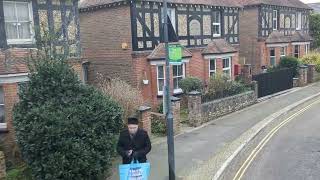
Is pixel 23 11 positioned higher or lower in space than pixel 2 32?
higher

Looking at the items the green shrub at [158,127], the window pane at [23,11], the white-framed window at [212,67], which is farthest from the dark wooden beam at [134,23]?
the white-framed window at [212,67]

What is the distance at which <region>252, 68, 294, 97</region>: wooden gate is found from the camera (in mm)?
24172

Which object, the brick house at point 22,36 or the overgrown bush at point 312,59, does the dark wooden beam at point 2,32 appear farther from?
the overgrown bush at point 312,59

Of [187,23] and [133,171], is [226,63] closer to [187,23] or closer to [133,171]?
→ [187,23]

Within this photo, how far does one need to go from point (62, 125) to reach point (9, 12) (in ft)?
22.6

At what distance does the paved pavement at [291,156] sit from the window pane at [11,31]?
364 inches

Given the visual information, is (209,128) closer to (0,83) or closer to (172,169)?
(172,169)

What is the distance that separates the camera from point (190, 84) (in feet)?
68.0

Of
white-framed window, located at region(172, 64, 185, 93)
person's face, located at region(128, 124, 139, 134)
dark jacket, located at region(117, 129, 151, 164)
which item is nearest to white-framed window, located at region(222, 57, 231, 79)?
white-framed window, located at region(172, 64, 185, 93)

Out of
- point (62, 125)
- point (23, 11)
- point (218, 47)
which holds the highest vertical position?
point (23, 11)

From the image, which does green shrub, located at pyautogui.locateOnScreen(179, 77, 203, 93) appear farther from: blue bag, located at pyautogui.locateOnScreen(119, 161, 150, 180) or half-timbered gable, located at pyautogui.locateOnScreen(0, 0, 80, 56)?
blue bag, located at pyautogui.locateOnScreen(119, 161, 150, 180)

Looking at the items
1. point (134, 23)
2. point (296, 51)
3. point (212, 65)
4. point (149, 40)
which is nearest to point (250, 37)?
point (296, 51)

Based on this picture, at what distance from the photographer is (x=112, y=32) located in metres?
20.2

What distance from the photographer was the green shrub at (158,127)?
15.4 metres
